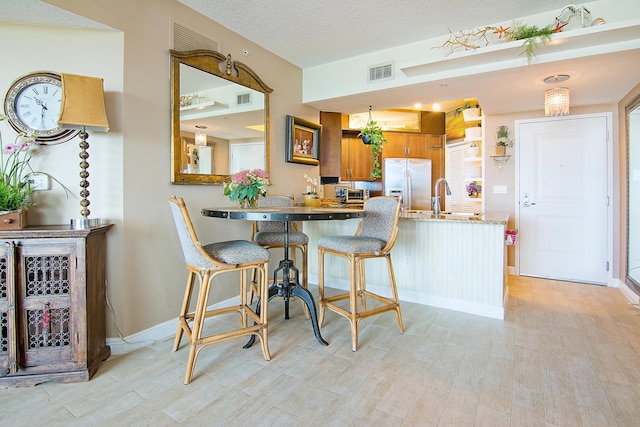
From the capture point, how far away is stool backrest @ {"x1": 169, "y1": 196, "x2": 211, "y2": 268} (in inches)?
72.1

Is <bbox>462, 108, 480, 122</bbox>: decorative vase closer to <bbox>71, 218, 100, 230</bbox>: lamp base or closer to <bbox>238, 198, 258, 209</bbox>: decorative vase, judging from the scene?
<bbox>238, 198, 258, 209</bbox>: decorative vase

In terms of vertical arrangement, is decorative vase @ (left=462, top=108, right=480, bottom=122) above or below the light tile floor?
above

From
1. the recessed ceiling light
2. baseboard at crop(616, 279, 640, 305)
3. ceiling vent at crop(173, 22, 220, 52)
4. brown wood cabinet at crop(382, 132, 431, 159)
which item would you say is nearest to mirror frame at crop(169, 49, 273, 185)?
ceiling vent at crop(173, 22, 220, 52)

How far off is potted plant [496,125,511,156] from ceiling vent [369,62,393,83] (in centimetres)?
199

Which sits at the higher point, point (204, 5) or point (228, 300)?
point (204, 5)

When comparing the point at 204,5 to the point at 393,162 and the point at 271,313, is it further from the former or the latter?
the point at 393,162

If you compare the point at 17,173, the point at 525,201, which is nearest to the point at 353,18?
the point at 17,173

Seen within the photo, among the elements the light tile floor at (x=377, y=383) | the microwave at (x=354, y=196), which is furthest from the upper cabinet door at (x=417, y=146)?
the light tile floor at (x=377, y=383)

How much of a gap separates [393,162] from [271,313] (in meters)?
3.68

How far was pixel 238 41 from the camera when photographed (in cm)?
304

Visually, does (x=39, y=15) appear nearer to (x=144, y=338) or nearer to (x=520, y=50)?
(x=144, y=338)

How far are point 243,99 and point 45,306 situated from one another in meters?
2.24

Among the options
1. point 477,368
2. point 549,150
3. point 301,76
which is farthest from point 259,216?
point 549,150

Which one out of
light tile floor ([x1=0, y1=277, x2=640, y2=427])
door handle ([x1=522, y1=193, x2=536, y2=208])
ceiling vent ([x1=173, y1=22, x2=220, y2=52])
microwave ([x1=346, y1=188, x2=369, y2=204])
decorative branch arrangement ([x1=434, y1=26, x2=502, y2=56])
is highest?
decorative branch arrangement ([x1=434, y1=26, x2=502, y2=56])
